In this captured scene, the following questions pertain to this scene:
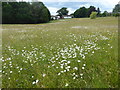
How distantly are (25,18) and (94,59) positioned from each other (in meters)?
54.3

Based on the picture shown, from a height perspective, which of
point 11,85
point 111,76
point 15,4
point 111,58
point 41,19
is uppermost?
point 15,4

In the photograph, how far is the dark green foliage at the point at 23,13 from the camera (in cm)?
4912

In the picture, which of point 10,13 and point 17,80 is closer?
point 17,80

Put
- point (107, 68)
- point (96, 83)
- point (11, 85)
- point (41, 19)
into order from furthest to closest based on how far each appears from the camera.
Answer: point (41, 19), point (107, 68), point (11, 85), point (96, 83)

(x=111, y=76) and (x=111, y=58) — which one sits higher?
(x=111, y=58)

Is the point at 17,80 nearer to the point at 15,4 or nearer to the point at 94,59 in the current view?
the point at 94,59

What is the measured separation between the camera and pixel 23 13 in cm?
5203

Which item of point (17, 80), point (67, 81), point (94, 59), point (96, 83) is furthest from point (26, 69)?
point (94, 59)

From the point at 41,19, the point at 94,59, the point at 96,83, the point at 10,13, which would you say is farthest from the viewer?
the point at 41,19

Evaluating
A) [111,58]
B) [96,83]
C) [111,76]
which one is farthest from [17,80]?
[111,58]

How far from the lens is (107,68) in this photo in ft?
11.2

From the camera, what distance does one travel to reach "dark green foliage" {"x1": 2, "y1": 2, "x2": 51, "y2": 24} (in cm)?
4912

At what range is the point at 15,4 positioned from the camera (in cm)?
5119

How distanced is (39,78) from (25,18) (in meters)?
54.6
